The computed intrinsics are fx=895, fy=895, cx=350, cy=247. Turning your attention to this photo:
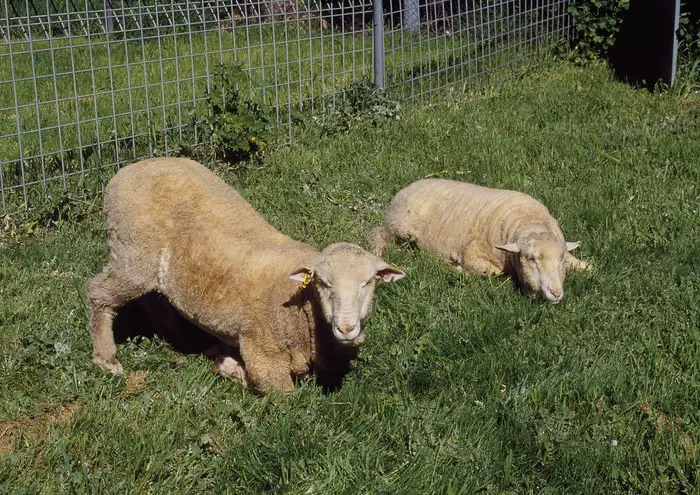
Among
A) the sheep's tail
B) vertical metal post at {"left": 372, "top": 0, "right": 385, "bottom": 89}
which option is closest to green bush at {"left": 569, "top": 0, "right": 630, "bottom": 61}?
vertical metal post at {"left": 372, "top": 0, "right": 385, "bottom": 89}

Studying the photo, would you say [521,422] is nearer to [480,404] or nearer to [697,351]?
[480,404]

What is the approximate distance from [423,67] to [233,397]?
20.9ft

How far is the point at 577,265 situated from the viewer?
19.1ft

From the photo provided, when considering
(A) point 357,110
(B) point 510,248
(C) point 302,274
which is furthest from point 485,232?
(A) point 357,110

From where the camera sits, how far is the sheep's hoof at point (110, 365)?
4.69 metres

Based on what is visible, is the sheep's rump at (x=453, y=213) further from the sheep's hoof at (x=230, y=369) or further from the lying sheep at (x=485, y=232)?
the sheep's hoof at (x=230, y=369)

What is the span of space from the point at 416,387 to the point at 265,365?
772 mm

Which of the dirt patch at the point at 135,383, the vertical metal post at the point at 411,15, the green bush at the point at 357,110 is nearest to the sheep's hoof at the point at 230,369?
Answer: the dirt patch at the point at 135,383

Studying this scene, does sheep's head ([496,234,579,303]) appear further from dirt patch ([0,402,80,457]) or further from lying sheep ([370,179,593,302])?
dirt patch ([0,402,80,457])

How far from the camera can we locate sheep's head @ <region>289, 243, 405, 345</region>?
4043mm

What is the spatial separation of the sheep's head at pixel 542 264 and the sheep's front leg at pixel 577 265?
75 millimetres

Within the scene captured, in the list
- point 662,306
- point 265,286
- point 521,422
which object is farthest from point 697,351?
point 265,286

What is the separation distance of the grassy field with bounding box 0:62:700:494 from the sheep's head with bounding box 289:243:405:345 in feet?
1.50

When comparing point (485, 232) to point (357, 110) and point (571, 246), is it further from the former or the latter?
point (357, 110)
